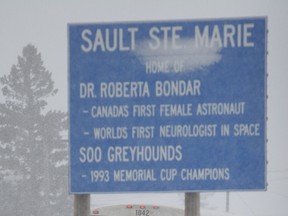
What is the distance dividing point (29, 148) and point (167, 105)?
38.0 m

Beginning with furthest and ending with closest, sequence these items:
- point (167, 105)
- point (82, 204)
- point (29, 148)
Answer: point (29, 148), point (82, 204), point (167, 105)

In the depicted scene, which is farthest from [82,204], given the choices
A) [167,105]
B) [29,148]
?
[29,148]

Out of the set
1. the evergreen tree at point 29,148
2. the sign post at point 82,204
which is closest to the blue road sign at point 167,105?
the sign post at point 82,204

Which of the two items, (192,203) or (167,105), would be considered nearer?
(167,105)

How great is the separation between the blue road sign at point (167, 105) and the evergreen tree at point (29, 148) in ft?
112

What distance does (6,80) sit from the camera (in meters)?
40.2

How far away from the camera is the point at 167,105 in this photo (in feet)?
17.8

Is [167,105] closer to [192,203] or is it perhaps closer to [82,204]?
[192,203]

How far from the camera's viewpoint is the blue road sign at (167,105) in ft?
17.8

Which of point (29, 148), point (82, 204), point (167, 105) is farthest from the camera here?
point (29, 148)

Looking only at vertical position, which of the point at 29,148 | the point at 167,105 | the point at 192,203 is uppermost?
the point at 29,148

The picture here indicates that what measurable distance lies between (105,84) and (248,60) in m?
1.73

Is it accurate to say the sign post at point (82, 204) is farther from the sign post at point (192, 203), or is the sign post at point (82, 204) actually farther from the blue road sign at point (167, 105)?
the sign post at point (192, 203)

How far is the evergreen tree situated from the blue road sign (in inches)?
1348
